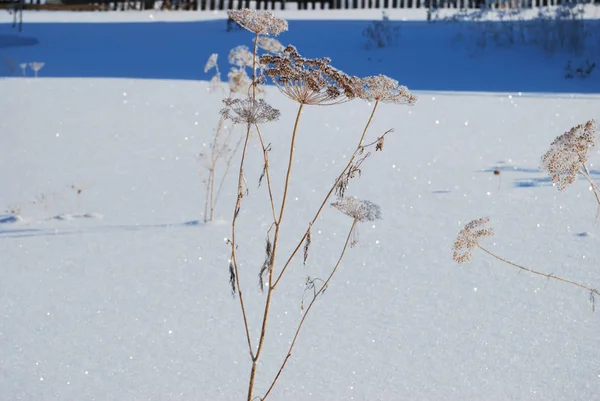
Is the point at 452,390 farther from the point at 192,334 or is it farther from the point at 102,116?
the point at 102,116

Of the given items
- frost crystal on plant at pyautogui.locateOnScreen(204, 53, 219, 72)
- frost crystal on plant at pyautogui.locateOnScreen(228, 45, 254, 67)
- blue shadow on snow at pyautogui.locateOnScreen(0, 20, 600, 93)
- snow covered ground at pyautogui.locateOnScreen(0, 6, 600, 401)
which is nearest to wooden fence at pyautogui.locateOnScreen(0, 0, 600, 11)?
blue shadow on snow at pyautogui.locateOnScreen(0, 20, 600, 93)

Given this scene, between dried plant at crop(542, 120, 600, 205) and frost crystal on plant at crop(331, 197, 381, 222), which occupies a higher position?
dried plant at crop(542, 120, 600, 205)

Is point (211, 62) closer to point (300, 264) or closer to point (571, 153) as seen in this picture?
point (300, 264)

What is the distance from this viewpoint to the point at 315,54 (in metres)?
11.1

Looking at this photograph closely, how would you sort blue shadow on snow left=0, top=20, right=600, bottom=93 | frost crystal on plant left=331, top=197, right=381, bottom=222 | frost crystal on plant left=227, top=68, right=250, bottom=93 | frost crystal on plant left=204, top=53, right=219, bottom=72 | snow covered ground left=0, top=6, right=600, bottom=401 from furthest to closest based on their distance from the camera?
blue shadow on snow left=0, top=20, right=600, bottom=93 < frost crystal on plant left=204, top=53, right=219, bottom=72 < frost crystal on plant left=227, top=68, right=250, bottom=93 < snow covered ground left=0, top=6, right=600, bottom=401 < frost crystal on plant left=331, top=197, right=381, bottom=222

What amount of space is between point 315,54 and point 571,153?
950cm

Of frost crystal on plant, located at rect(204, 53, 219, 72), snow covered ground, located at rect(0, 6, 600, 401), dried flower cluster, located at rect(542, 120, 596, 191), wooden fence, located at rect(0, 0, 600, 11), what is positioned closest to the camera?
dried flower cluster, located at rect(542, 120, 596, 191)

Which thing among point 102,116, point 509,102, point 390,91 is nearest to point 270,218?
point 390,91

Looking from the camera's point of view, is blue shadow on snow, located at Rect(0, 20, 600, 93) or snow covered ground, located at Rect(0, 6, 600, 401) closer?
snow covered ground, located at Rect(0, 6, 600, 401)

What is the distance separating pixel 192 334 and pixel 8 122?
472 cm

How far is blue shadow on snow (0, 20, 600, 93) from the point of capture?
9.66 m

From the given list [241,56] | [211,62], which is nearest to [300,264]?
[241,56]

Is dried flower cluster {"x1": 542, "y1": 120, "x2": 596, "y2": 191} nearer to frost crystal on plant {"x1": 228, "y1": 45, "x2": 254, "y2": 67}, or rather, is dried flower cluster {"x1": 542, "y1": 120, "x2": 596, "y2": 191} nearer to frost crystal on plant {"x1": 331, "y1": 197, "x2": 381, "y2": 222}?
frost crystal on plant {"x1": 331, "y1": 197, "x2": 381, "y2": 222}

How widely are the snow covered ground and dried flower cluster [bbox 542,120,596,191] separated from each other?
1.03m
